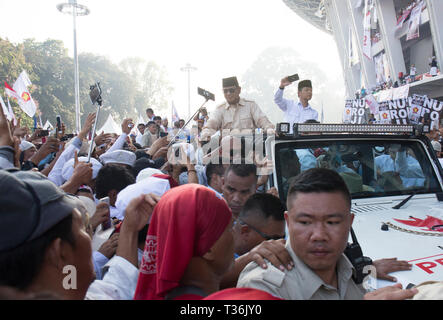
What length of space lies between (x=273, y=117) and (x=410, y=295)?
2934 inches

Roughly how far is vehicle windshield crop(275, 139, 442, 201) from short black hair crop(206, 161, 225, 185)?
53 centimetres

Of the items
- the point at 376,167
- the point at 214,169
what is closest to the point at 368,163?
the point at 376,167

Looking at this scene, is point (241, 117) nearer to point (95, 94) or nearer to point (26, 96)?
point (95, 94)

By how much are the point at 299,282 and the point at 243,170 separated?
1.56 m

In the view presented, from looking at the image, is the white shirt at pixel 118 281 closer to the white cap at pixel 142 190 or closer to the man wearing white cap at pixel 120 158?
the white cap at pixel 142 190

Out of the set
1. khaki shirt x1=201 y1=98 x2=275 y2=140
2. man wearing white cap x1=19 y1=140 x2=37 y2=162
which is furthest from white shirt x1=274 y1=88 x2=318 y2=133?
man wearing white cap x1=19 y1=140 x2=37 y2=162

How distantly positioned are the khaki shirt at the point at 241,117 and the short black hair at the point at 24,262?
3649 mm

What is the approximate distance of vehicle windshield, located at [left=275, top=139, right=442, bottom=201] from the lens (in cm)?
330

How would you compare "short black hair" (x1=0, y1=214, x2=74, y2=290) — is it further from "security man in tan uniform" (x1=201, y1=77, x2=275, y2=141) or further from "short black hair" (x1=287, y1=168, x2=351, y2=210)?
"security man in tan uniform" (x1=201, y1=77, x2=275, y2=141)

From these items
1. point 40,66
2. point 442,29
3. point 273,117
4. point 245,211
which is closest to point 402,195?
point 245,211

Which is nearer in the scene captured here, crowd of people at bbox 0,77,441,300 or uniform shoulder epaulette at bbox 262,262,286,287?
crowd of people at bbox 0,77,441,300

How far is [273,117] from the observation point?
7444 cm
